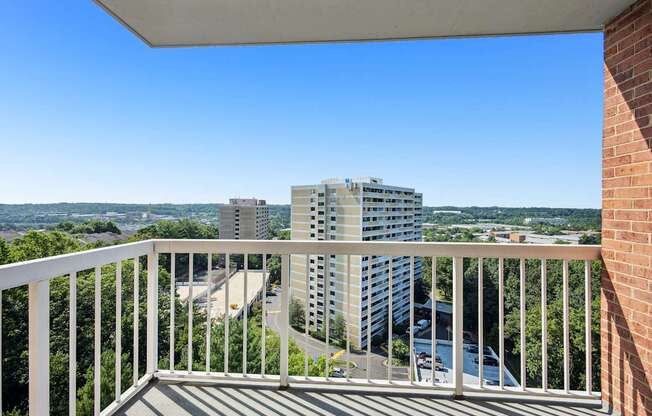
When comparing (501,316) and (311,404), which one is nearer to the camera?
(311,404)

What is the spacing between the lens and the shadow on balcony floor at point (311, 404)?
2.21 metres

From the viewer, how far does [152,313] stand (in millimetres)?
2609

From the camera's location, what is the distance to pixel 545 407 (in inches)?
90.2

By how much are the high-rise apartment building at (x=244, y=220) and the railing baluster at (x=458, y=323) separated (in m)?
1.47

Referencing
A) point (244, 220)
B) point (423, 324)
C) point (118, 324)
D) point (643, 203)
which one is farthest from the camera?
point (244, 220)

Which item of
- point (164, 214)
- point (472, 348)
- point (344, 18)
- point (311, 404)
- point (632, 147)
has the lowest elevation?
point (311, 404)

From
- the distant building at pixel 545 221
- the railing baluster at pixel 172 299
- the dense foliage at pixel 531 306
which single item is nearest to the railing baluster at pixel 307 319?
the dense foliage at pixel 531 306

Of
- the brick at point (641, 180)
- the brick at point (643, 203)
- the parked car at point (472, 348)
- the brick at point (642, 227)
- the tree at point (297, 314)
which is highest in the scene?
the brick at point (641, 180)

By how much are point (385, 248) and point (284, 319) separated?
90 centimetres

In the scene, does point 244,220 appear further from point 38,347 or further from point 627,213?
point 627,213

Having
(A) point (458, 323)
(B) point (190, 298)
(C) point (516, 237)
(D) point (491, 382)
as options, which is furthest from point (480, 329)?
(B) point (190, 298)

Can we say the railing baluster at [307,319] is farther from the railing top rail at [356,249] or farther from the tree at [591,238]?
the tree at [591,238]

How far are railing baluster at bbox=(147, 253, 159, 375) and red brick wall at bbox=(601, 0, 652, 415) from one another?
3112 mm

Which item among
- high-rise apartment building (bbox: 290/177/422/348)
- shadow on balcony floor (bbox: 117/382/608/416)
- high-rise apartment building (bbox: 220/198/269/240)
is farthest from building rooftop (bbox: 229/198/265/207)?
shadow on balcony floor (bbox: 117/382/608/416)
